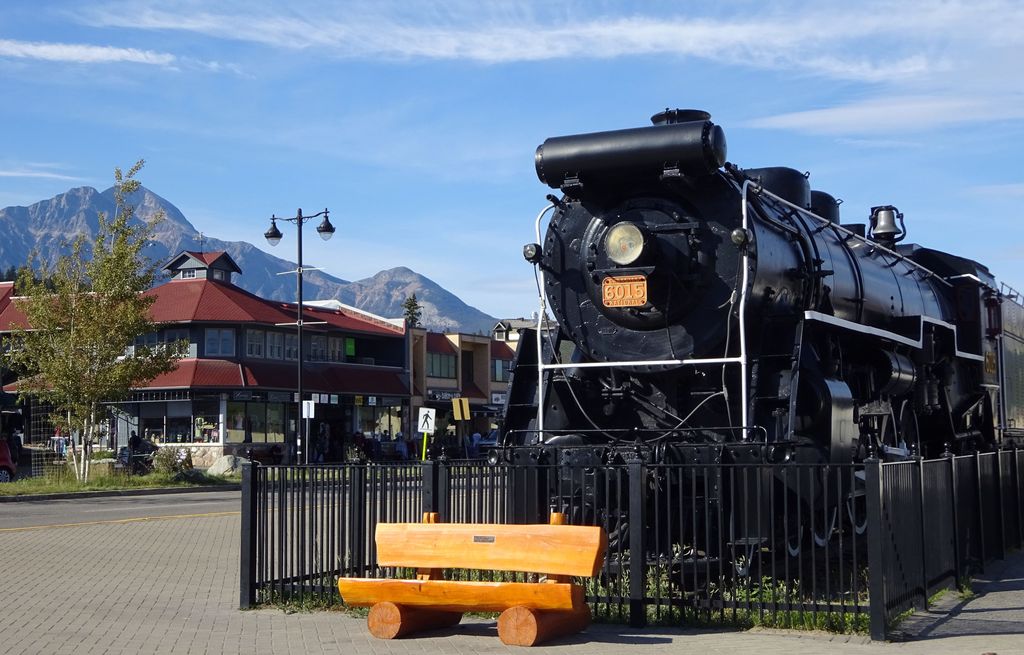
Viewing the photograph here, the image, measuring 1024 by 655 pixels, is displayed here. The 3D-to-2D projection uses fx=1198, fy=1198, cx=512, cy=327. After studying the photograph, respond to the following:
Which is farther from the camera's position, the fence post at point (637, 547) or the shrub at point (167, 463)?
the shrub at point (167, 463)

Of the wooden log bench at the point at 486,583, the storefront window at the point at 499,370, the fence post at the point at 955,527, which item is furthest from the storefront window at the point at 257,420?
the wooden log bench at the point at 486,583

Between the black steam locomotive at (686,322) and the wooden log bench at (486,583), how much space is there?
5.97ft

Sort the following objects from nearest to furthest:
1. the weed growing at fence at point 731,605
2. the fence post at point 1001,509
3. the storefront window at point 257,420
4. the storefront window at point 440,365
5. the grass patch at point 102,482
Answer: the weed growing at fence at point 731,605
the fence post at point 1001,509
the grass patch at point 102,482
the storefront window at point 257,420
the storefront window at point 440,365

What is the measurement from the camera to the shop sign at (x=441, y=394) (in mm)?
63750

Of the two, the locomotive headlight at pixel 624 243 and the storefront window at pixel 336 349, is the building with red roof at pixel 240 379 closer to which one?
the storefront window at pixel 336 349

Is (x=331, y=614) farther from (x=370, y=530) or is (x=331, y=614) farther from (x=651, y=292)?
(x=651, y=292)

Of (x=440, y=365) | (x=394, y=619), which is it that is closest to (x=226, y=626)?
(x=394, y=619)

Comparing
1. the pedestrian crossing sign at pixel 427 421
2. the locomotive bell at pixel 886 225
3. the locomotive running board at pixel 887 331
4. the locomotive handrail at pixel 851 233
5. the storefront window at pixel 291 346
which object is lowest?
the pedestrian crossing sign at pixel 427 421

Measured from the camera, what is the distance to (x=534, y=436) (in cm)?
1177

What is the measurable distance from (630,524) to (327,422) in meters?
45.9

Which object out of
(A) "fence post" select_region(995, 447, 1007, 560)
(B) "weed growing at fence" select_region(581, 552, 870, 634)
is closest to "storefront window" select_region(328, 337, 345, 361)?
(A) "fence post" select_region(995, 447, 1007, 560)

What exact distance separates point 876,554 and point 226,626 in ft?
16.7

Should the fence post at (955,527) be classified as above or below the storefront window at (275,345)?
below

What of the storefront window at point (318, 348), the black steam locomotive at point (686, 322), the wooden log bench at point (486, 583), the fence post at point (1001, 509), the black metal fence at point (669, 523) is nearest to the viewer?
the wooden log bench at point (486, 583)
